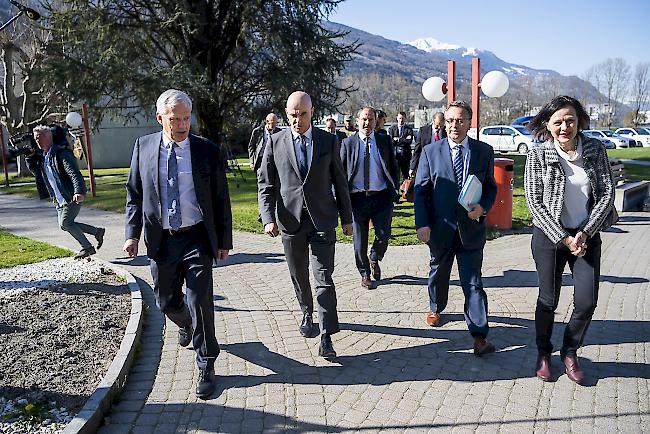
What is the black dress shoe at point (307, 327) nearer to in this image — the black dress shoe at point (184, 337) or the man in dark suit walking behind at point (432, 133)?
the black dress shoe at point (184, 337)

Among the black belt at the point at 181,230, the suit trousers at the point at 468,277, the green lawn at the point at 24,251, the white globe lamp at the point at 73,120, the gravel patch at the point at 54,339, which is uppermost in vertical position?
the white globe lamp at the point at 73,120

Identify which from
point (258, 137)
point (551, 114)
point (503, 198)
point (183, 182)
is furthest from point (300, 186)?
point (258, 137)

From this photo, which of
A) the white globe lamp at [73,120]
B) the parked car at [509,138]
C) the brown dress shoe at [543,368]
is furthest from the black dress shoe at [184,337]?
the parked car at [509,138]

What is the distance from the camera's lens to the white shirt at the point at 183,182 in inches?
152

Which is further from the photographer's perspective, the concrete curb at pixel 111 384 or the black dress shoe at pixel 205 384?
the black dress shoe at pixel 205 384

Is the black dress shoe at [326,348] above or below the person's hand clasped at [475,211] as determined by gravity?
below

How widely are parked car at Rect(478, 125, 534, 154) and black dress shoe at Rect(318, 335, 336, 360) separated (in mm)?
34518

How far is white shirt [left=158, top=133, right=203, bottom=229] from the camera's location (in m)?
3.87

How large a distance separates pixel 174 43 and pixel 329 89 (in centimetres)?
563

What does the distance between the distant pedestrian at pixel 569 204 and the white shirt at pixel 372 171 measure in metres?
2.41

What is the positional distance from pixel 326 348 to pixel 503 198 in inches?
239

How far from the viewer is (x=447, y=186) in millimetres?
4562

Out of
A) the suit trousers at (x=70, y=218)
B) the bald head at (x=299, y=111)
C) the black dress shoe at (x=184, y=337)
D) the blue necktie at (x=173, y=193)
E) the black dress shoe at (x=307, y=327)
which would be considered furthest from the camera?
the suit trousers at (x=70, y=218)

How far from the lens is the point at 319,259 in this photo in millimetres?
4465
